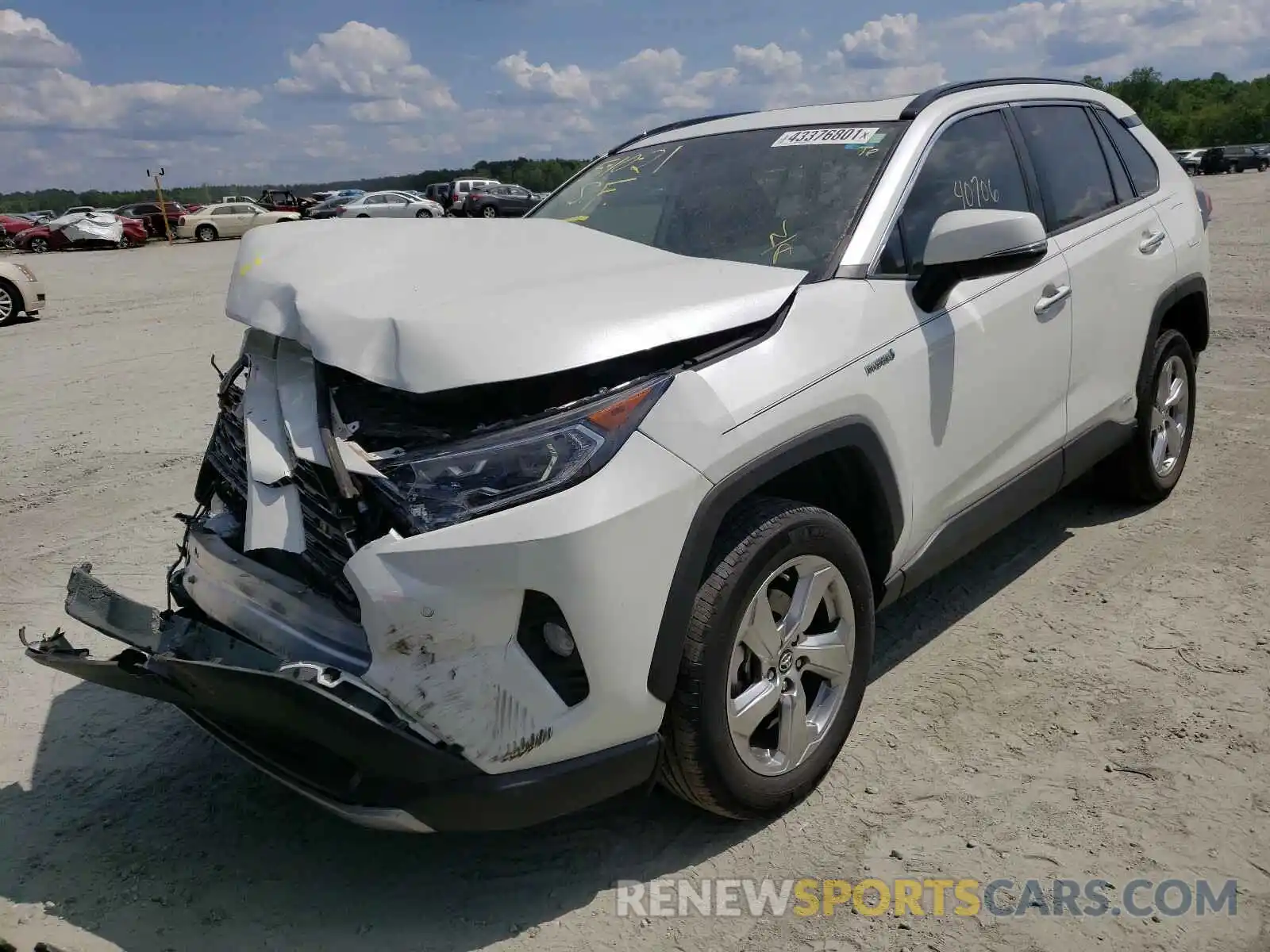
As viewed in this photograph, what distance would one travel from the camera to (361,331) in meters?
2.35

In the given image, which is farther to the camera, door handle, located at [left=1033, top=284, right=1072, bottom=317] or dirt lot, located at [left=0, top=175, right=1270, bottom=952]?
door handle, located at [left=1033, top=284, right=1072, bottom=317]

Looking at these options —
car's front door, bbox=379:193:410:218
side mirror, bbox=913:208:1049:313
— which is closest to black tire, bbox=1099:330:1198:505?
side mirror, bbox=913:208:1049:313

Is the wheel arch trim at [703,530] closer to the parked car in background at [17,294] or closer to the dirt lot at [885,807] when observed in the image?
the dirt lot at [885,807]

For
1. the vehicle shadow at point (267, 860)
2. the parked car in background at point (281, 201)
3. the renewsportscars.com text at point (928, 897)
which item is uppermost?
the parked car in background at point (281, 201)

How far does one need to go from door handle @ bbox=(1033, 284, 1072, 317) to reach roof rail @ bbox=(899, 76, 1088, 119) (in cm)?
78

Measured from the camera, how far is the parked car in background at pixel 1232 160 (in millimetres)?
→ 52938

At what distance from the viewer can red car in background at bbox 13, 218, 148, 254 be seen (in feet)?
114

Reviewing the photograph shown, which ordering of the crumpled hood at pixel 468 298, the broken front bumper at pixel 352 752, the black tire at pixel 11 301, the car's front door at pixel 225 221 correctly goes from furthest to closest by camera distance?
the car's front door at pixel 225 221
the black tire at pixel 11 301
the crumpled hood at pixel 468 298
the broken front bumper at pixel 352 752

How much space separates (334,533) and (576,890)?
1110 millimetres

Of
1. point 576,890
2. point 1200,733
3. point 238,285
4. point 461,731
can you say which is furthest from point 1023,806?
point 238,285

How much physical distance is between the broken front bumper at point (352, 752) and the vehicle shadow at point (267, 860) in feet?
1.24

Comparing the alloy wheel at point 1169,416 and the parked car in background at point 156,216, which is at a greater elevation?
the parked car in background at point 156,216

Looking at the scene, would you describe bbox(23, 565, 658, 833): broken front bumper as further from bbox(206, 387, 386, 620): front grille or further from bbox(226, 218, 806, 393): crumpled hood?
bbox(226, 218, 806, 393): crumpled hood

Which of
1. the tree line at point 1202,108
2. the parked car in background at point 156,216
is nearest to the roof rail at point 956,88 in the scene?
the parked car in background at point 156,216
